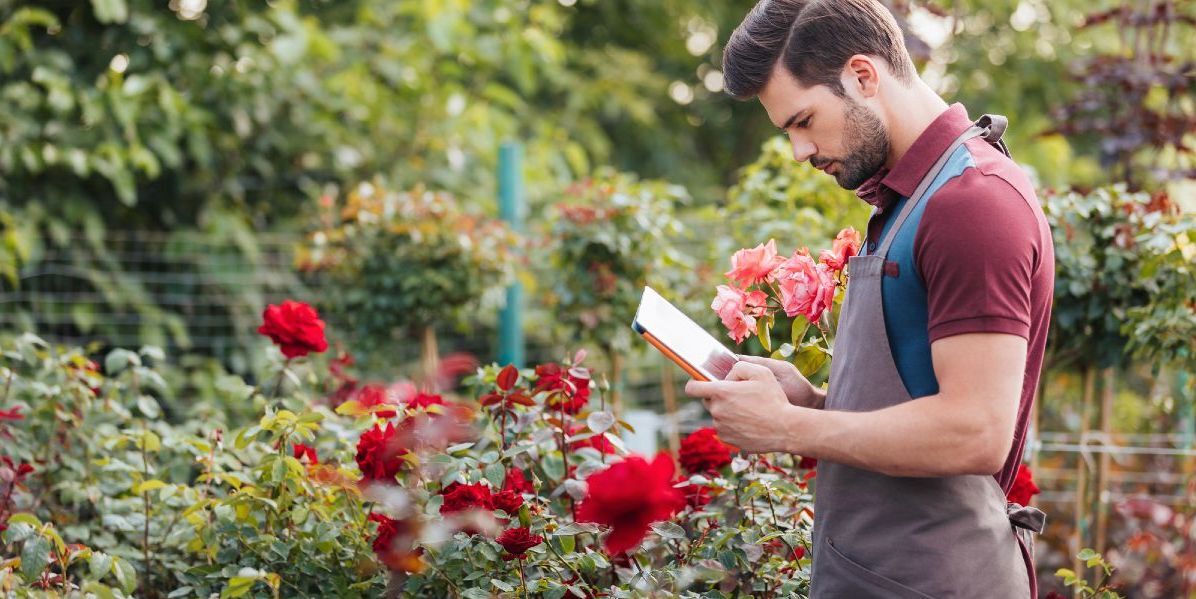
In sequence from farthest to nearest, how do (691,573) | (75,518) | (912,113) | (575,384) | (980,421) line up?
(75,518) → (575,384) → (691,573) → (912,113) → (980,421)

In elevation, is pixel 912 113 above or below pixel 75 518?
above

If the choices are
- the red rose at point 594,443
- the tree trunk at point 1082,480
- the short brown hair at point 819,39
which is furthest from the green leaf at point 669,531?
the tree trunk at point 1082,480

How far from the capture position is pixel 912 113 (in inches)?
57.9

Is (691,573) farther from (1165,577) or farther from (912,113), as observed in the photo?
(1165,577)

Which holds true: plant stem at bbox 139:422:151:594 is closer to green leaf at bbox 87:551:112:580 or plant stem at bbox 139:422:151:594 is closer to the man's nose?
green leaf at bbox 87:551:112:580

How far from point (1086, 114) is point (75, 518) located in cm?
410

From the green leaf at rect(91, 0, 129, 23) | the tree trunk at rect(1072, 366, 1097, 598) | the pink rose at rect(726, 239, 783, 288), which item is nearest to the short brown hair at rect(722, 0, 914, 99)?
the pink rose at rect(726, 239, 783, 288)

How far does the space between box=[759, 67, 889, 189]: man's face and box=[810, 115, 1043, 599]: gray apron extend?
102mm

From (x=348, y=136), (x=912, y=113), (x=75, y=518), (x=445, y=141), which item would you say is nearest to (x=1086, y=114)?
(x=445, y=141)

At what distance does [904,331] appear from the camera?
4.48ft

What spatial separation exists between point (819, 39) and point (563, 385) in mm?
861

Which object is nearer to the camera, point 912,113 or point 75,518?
point 912,113

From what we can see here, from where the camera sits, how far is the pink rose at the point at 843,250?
1716mm

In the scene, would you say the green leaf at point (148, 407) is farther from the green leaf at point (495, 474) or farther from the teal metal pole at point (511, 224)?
the teal metal pole at point (511, 224)
